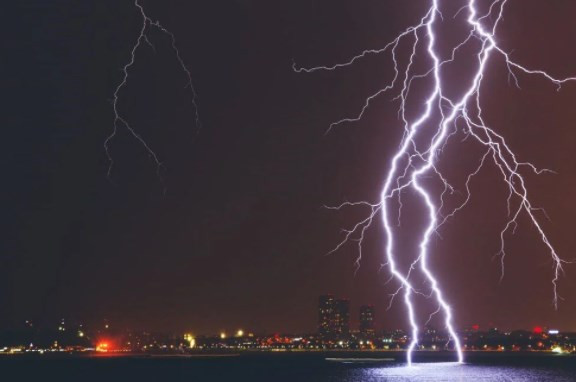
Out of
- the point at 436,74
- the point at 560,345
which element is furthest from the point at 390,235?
the point at 560,345

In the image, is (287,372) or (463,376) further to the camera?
(287,372)

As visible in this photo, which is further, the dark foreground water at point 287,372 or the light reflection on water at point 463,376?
the dark foreground water at point 287,372

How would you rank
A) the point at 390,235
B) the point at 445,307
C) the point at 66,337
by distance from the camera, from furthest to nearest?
1. the point at 66,337
2. the point at 445,307
3. the point at 390,235

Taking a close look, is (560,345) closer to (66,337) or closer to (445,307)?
(66,337)

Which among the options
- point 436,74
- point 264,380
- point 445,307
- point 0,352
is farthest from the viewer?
point 0,352

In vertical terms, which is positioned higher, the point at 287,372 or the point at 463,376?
the point at 287,372

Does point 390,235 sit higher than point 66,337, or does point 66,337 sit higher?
point 66,337

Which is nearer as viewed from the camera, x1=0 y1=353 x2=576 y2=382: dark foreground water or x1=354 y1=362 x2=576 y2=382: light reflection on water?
x1=354 y1=362 x2=576 y2=382: light reflection on water

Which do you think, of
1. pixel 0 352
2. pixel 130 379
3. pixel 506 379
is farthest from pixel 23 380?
pixel 0 352

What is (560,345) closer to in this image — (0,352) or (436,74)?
(0,352)

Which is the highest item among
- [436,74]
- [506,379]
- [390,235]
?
[436,74]

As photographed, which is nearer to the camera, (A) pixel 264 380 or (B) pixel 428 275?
(B) pixel 428 275
